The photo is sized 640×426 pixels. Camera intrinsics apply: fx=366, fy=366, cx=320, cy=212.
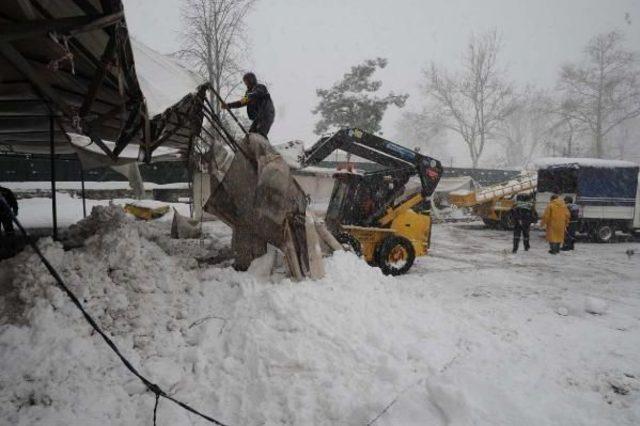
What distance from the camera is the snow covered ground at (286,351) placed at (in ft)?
→ 9.43

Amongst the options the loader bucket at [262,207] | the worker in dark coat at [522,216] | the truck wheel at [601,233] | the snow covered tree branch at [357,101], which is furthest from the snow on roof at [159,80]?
the snow covered tree branch at [357,101]

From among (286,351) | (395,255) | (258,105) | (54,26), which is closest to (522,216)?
(395,255)

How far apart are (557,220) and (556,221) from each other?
4 cm

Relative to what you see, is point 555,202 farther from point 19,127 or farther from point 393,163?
point 19,127

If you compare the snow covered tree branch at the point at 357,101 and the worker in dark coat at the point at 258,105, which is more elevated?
the snow covered tree branch at the point at 357,101

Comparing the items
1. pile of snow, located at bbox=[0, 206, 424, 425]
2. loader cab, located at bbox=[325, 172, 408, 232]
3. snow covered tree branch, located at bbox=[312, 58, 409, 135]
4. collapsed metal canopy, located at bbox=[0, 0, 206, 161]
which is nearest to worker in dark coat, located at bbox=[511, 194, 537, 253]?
loader cab, located at bbox=[325, 172, 408, 232]

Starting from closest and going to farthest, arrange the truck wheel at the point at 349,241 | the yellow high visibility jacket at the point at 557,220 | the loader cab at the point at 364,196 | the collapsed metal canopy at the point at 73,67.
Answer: the collapsed metal canopy at the point at 73,67 < the truck wheel at the point at 349,241 < the loader cab at the point at 364,196 < the yellow high visibility jacket at the point at 557,220

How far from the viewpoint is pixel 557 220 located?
34.5 feet

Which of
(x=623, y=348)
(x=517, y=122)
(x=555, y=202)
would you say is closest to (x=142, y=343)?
(x=623, y=348)

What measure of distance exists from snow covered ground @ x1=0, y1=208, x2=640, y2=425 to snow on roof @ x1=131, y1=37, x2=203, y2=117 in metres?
1.71

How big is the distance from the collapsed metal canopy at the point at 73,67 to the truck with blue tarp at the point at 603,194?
1425 centimetres

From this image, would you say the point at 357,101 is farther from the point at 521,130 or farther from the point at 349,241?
the point at 521,130

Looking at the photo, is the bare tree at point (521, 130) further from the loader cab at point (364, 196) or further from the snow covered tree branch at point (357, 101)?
the loader cab at point (364, 196)

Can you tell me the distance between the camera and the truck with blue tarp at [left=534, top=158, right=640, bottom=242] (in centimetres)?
1395
